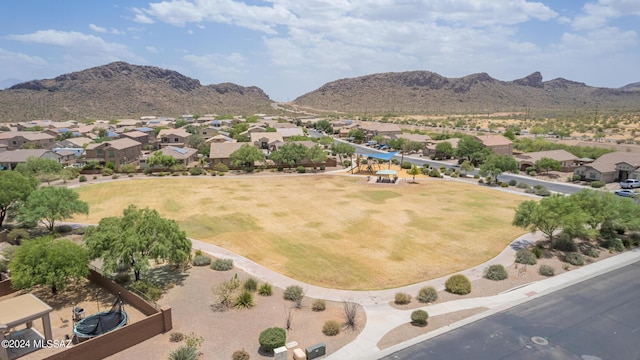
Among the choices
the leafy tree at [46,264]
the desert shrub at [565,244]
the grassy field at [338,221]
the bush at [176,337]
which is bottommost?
the grassy field at [338,221]

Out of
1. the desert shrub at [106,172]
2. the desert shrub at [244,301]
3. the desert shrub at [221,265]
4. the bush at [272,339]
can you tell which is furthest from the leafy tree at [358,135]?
the bush at [272,339]

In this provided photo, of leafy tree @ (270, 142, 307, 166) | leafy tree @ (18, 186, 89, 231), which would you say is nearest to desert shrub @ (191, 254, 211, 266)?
leafy tree @ (18, 186, 89, 231)

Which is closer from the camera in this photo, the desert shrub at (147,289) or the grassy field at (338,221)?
the desert shrub at (147,289)

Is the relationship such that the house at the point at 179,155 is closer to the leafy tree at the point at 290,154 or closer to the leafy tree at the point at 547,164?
the leafy tree at the point at 290,154

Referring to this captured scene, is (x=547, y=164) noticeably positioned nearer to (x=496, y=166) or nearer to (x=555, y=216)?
(x=496, y=166)

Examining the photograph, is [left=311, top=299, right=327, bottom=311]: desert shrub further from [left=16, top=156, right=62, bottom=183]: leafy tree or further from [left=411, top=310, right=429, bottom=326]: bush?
[left=16, top=156, right=62, bottom=183]: leafy tree

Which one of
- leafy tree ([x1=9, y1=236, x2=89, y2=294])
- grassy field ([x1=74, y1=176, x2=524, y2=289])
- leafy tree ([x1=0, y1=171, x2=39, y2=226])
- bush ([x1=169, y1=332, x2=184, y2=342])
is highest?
leafy tree ([x1=0, y1=171, x2=39, y2=226])

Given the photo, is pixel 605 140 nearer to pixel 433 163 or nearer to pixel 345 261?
pixel 433 163

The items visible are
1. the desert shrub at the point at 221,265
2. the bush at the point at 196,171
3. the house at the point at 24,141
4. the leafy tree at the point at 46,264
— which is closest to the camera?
the leafy tree at the point at 46,264
